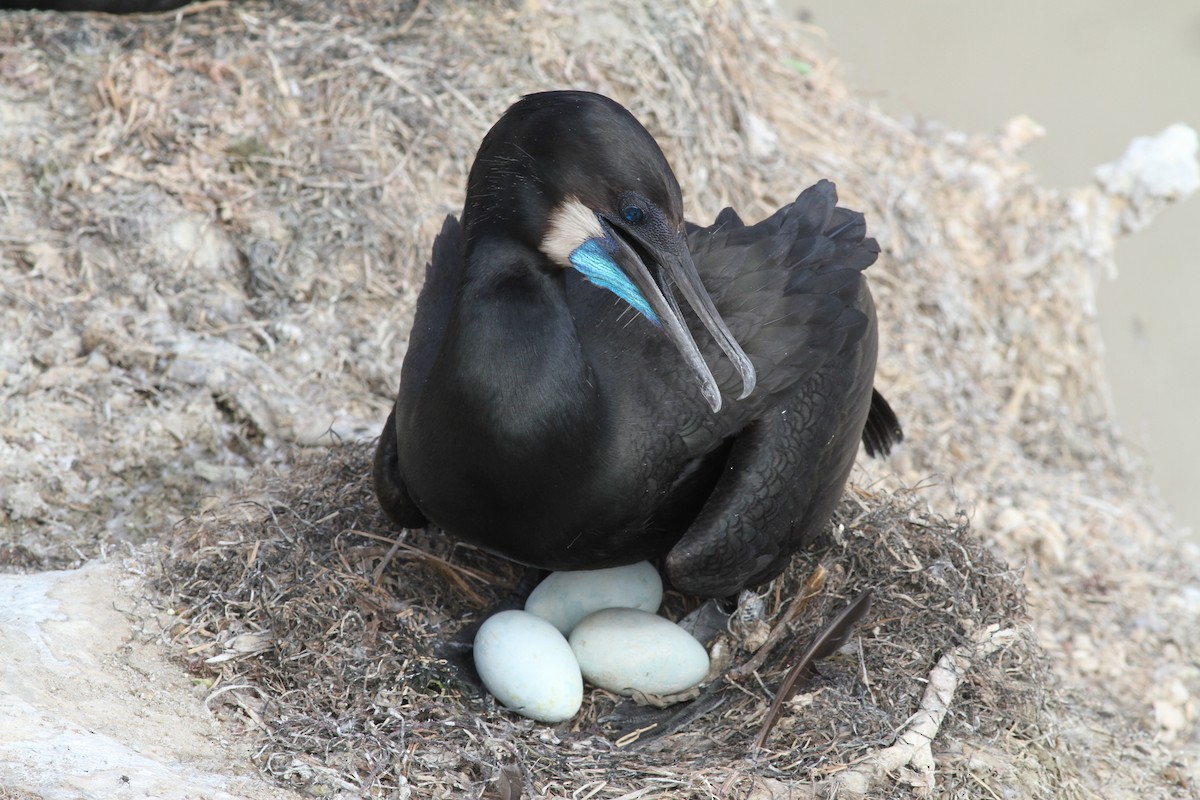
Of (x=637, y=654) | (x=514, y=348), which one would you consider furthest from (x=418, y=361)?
(x=637, y=654)

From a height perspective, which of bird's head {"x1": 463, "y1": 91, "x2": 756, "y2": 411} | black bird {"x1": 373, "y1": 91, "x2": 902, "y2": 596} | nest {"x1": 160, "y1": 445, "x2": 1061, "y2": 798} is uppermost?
bird's head {"x1": 463, "y1": 91, "x2": 756, "y2": 411}

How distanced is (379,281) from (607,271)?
88.6 inches

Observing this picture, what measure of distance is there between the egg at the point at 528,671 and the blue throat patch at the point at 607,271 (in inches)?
36.8

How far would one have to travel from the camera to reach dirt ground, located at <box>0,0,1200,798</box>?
13.5 feet

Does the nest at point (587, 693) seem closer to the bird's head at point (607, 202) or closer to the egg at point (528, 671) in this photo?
the egg at point (528, 671)

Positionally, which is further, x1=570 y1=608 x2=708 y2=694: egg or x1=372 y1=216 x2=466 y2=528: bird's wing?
x1=372 y1=216 x2=466 y2=528: bird's wing

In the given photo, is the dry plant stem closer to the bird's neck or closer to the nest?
the nest

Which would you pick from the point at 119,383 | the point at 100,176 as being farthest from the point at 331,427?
the point at 100,176

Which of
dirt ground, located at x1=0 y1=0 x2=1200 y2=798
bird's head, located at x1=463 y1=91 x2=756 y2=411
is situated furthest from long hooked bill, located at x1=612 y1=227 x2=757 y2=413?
dirt ground, located at x1=0 y1=0 x2=1200 y2=798

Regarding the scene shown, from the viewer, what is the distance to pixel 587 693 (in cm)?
344

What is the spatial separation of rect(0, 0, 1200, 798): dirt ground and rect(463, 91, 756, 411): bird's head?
1.15 meters

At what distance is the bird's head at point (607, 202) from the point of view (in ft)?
9.08

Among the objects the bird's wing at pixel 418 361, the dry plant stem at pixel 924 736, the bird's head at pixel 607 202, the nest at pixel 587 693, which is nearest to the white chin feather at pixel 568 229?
the bird's head at pixel 607 202

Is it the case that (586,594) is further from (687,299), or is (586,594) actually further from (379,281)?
(379,281)
